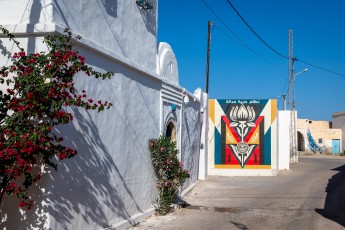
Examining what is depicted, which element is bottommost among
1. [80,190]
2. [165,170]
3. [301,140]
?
[80,190]

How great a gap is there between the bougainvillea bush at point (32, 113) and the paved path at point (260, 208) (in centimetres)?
401

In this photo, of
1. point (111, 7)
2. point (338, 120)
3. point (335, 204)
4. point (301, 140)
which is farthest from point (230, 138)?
point (338, 120)

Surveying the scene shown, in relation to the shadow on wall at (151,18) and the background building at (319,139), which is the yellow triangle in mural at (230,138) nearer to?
the shadow on wall at (151,18)

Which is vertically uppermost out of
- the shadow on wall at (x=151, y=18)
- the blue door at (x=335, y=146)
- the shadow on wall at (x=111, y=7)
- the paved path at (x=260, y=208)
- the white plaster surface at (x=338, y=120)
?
the white plaster surface at (x=338, y=120)

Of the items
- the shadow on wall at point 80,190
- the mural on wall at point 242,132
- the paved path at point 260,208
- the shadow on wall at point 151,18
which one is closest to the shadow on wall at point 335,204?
the paved path at point 260,208

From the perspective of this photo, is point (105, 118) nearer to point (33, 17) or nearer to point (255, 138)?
point (33, 17)

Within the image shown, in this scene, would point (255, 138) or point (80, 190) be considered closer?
point (80, 190)

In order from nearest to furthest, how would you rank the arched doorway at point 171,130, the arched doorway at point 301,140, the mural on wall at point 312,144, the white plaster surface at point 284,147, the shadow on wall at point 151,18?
the shadow on wall at point 151,18
the arched doorway at point 171,130
the white plaster surface at point 284,147
the mural on wall at point 312,144
the arched doorway at point 301,140

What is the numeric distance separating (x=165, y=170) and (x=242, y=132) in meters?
13.7

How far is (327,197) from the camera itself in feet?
49.4

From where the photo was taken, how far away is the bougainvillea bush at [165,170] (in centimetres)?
1126

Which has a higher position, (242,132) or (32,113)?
(242,132)

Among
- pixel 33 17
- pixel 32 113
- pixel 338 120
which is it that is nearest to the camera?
pixel 32 113

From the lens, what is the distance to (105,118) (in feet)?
27.5
